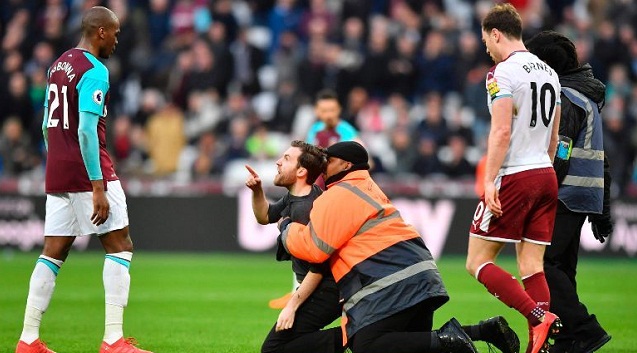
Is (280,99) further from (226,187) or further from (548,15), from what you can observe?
(548,15)

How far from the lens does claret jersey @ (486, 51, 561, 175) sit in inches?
313

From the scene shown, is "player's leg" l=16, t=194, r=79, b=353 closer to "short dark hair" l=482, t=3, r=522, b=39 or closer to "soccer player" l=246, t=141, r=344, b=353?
"soccer player" l=246, t=141, r=344, b=353

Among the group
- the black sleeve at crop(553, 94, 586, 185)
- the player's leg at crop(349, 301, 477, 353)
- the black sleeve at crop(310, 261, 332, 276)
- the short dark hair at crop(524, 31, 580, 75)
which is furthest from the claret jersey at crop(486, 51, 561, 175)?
the black sleeve at crop(310, 261, 332, 276)

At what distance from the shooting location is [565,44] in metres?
8.71

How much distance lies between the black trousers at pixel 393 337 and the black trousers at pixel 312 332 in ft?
1.54

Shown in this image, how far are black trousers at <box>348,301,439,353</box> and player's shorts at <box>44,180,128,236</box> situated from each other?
2.05m

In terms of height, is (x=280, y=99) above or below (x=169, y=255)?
above

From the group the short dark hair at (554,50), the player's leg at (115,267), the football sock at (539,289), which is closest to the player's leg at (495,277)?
the football sock at (539,289)

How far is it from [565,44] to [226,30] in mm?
14647

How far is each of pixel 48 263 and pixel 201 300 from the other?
4812 mm

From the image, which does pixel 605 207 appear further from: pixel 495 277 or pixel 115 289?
pixel 115 289

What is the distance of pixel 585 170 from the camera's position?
862 cm

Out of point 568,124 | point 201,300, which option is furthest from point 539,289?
point 201,300

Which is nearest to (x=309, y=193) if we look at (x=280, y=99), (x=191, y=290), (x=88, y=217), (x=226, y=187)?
(x=88, y=217)
